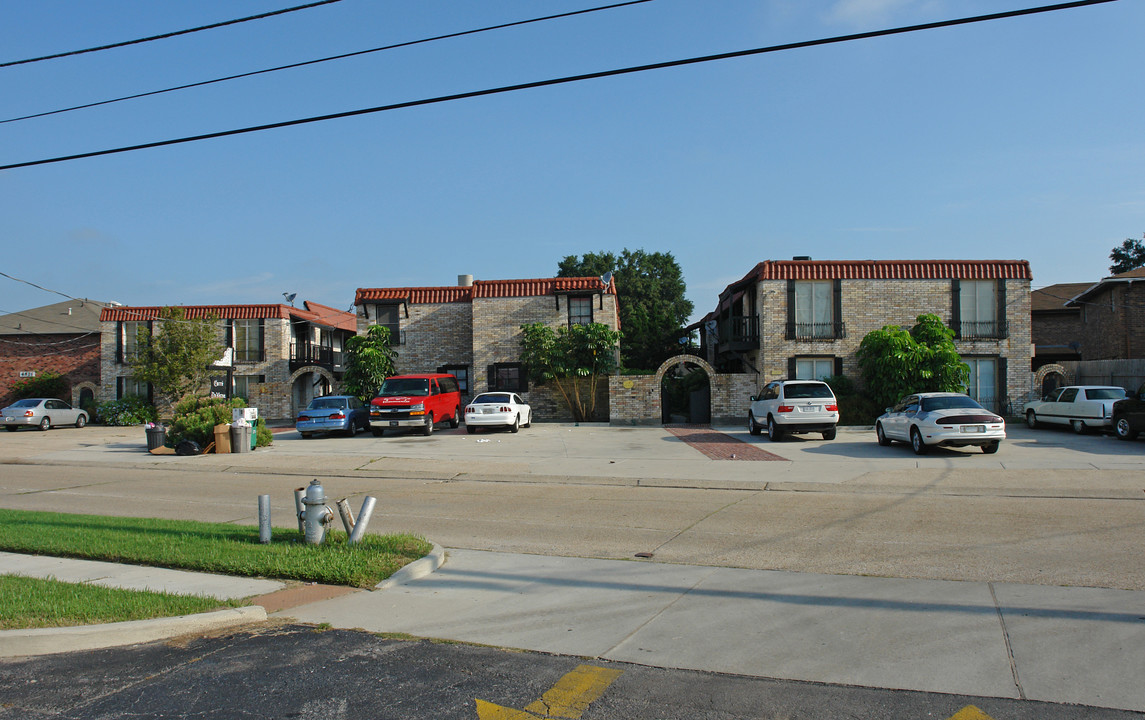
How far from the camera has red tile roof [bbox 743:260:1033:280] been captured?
30.3 meters

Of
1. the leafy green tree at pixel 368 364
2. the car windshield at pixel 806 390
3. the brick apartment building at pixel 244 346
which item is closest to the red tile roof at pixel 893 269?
the car windshield at pixel 806 390

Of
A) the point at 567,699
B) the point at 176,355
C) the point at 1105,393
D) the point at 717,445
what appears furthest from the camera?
the point at 176,355

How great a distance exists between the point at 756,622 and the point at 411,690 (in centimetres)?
273

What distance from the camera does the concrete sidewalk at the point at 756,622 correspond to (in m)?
4.98

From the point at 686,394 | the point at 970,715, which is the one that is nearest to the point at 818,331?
the point at 686,394

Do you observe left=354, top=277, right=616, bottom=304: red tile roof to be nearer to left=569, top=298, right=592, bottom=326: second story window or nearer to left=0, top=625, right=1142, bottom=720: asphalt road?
left=569, top=298, right=592, bottom=326: second story window

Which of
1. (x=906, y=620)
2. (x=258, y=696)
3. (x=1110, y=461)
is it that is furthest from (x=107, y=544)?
(x=1110, y=461)

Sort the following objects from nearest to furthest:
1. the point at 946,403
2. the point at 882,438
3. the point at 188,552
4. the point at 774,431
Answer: the point at 188,552 → the point at 946,403 → the point at 882,438 → the point at 774,431

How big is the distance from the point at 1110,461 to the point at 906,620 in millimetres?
14443

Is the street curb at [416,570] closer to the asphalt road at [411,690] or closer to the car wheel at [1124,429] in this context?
the asphalt road at [411,690]

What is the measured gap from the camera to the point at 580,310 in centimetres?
3431

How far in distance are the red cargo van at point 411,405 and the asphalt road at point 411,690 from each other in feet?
69.6

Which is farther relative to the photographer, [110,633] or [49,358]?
[49,358]

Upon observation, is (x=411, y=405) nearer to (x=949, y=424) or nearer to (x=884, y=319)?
(x=949, y=424)
